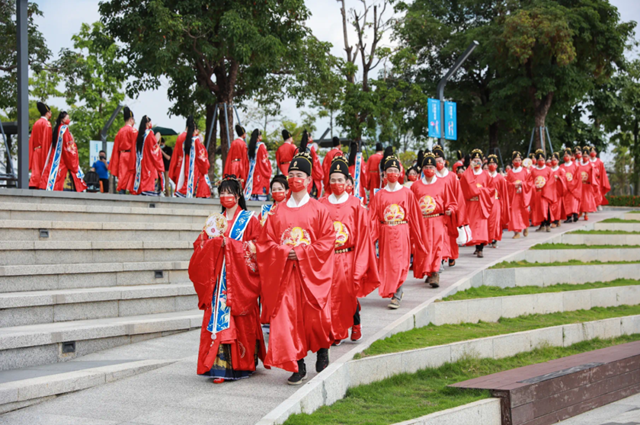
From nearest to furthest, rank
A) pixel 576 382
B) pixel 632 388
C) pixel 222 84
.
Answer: pixel 576 382
pixel 632 388
pixel 222 84

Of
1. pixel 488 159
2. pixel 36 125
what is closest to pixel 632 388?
pixel 488 159

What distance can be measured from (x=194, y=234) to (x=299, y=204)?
535cm

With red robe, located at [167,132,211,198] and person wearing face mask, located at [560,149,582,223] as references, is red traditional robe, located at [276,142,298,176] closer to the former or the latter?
red robe, located at [167,132,211,198]

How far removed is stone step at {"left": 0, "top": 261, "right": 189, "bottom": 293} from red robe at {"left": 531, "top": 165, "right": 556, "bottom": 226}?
11.3 meters

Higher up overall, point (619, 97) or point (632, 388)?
point (619, 97)

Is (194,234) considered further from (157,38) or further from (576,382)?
(157,38)

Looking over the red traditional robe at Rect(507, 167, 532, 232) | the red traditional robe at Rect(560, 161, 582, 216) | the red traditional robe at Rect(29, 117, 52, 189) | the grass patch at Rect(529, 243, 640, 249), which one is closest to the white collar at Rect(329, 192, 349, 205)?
the red traditional robe at Rect(29, 117, 52, 189)

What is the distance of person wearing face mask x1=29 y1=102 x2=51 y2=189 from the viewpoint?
1352cm

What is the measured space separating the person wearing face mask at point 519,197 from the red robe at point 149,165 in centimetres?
869

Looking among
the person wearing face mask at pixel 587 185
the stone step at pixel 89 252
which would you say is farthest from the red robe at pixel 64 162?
the person wearing face mask at pixel 587 185

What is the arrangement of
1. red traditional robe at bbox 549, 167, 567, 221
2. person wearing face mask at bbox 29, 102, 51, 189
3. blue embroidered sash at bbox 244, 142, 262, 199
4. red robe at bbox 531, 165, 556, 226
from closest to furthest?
person wearing face mask at bbox 29, 102, 51, 189, blue embroidered sash at bbox 244, 142, 262, 199, red robe at bbox 531, 165, 556, 226, red traditional robe at bbox 549, 167, 567, 221

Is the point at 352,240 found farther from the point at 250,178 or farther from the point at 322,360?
the point at 250,178

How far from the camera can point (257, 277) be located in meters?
6.51

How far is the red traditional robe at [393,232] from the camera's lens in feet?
29.5
